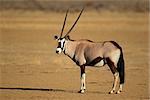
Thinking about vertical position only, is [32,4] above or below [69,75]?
above

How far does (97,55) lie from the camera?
16375 mm

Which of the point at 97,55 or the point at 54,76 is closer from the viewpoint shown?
the point at 97,55

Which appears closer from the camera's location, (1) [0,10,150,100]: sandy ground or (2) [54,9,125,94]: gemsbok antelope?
(1) [0,10,150,100]: sandy ground

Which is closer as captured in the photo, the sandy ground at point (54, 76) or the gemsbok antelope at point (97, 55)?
the sandy ground at point (54, 76)

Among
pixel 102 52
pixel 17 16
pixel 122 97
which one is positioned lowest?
pixel 122 97

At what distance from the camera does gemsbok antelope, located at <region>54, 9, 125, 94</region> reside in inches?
643

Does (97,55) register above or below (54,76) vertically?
above

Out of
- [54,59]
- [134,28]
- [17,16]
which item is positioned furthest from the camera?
[17,16]

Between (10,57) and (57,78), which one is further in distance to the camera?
(10,57)

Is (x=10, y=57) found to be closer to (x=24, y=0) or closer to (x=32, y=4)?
(x=32, y=4)

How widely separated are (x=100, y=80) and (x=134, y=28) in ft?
103

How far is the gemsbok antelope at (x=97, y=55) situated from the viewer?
16344 mm

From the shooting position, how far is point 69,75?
2002 cm

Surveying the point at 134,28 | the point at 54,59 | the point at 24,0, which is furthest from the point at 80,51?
the point at 24,0
